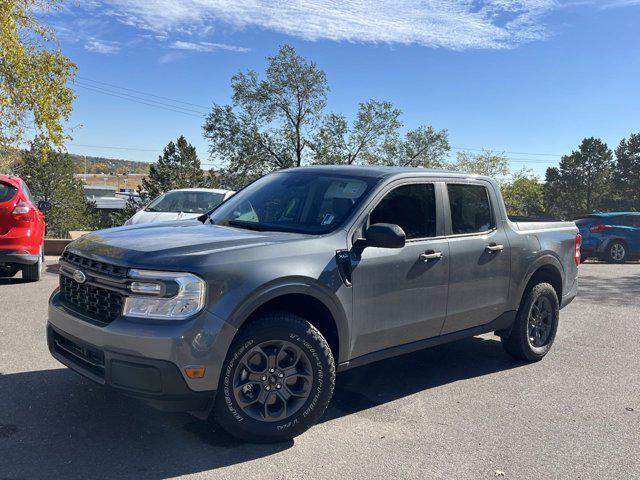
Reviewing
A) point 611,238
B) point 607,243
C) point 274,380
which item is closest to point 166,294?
point 274,380

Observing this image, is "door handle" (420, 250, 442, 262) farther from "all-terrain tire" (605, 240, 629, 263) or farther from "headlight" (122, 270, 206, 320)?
"all-terrain tire" (605, 240, 629, 263)

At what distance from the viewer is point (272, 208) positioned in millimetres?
4426

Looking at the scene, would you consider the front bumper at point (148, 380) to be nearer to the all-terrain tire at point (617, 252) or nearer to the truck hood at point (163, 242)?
the truck hood at point (163, 242)

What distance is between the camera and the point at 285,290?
345 centimetres

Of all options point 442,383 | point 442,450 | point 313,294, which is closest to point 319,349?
point 313,294

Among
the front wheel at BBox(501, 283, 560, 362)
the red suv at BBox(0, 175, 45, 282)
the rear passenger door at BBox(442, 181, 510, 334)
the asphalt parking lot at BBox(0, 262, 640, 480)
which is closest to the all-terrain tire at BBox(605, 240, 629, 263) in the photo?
the asphalt parking lot at BBox(0, 262, 640, 480)

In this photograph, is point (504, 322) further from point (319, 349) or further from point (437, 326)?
point (319, 349)

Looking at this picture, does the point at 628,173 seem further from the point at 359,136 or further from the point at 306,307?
the point at 306,307

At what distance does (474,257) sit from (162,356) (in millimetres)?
2751

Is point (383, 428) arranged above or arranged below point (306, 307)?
below

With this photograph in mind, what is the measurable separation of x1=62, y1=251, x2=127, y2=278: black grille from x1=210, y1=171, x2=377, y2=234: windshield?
1.14 m

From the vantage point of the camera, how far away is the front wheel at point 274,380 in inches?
131

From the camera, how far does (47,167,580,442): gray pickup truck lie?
10.3ft

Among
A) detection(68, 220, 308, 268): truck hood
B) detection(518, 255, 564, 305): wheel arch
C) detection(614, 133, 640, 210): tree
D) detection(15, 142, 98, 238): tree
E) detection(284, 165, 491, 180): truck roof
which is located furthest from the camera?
detection(614, 133, 640, 210): tree
